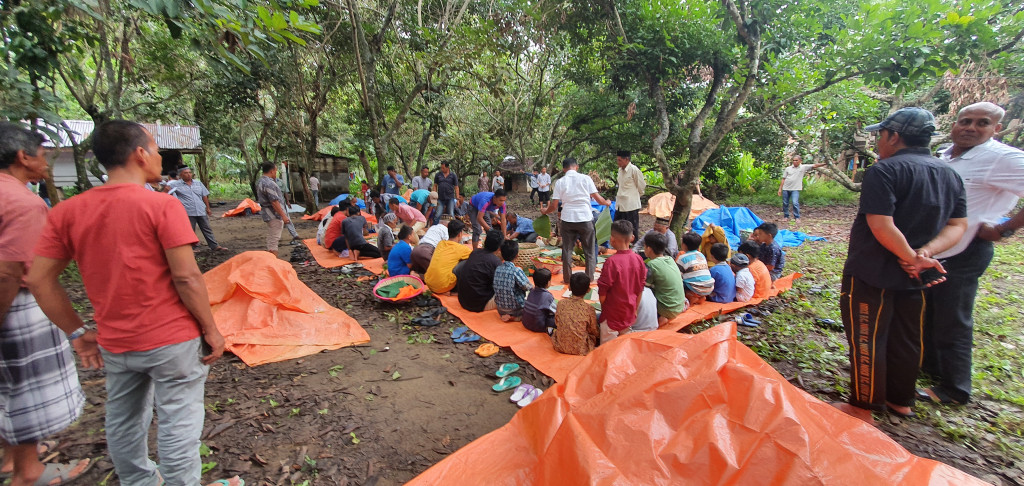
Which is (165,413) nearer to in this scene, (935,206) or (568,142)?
(935,206)

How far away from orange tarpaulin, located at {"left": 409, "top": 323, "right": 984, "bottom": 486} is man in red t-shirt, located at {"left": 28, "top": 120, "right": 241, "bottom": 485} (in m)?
1.07

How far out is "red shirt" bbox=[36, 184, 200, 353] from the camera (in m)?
1.58

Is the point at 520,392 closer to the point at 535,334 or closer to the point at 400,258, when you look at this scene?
the point at 535,334

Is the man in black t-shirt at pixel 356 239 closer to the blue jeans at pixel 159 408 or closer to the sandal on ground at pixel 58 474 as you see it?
the sandal on ground at pixel 58 474

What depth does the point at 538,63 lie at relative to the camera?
12594 mm

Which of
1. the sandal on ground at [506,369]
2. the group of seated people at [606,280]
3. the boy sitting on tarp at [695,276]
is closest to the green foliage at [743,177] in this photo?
the group of seated people at [606,280]

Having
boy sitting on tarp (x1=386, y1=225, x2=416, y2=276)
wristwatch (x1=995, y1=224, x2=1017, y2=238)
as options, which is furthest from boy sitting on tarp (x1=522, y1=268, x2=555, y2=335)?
wristwatch (x1=995, y1=224, x2=1017, y2=238)

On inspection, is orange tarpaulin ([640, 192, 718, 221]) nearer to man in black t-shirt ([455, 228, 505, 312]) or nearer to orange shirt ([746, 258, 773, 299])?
orange shirt ([746, 258, 773, 299])

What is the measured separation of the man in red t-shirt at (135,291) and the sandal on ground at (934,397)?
162 inches

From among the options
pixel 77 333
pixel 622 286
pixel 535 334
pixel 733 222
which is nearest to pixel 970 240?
pixel 622 286

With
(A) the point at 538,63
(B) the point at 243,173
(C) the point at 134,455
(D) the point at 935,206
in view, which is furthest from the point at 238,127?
(D) the point at 935,206

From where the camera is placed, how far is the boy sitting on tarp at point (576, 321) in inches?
141

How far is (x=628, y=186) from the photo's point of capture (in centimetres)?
604

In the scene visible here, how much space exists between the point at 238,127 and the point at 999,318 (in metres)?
19.4
